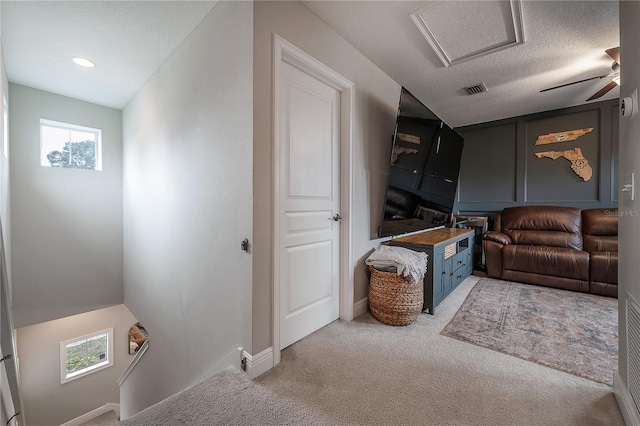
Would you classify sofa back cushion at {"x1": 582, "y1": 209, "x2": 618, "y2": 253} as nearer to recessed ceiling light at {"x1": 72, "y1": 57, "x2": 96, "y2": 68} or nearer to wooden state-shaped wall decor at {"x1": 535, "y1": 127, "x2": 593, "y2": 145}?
wooden state-shaped wall decor at {"x1": 535, "y1": 127, "x2": 593, "y2": 145}

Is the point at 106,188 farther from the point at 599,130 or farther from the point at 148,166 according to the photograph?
the point at 599,130

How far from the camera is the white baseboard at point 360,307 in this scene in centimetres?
233

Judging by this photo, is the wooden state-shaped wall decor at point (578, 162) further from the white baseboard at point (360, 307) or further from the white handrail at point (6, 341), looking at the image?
the white handrail at point (6, 341)

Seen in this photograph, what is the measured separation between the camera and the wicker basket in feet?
6.96

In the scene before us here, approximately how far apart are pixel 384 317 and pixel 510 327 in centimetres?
106

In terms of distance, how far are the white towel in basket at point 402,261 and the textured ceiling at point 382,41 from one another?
186 cm

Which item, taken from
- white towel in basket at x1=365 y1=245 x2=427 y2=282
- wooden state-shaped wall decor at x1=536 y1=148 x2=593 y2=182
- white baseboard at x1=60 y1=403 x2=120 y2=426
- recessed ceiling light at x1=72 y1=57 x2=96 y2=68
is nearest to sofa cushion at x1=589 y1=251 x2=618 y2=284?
wooden state-shaped wall decor at x1=536 y1=148 x2=593 y2=182

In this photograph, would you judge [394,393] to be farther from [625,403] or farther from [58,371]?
[58,371]

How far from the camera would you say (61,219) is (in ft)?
11.0

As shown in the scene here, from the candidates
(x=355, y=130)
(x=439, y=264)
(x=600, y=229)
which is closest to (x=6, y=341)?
(x=355, y=130)

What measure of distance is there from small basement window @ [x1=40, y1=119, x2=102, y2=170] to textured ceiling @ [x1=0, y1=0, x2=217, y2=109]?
54cm

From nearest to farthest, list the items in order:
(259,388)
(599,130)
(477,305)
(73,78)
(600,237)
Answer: (259,388), (477,305), (73,78), (600,237), (599,130)

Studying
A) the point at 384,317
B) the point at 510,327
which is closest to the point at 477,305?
the point at 510,327

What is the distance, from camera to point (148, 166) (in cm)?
293
